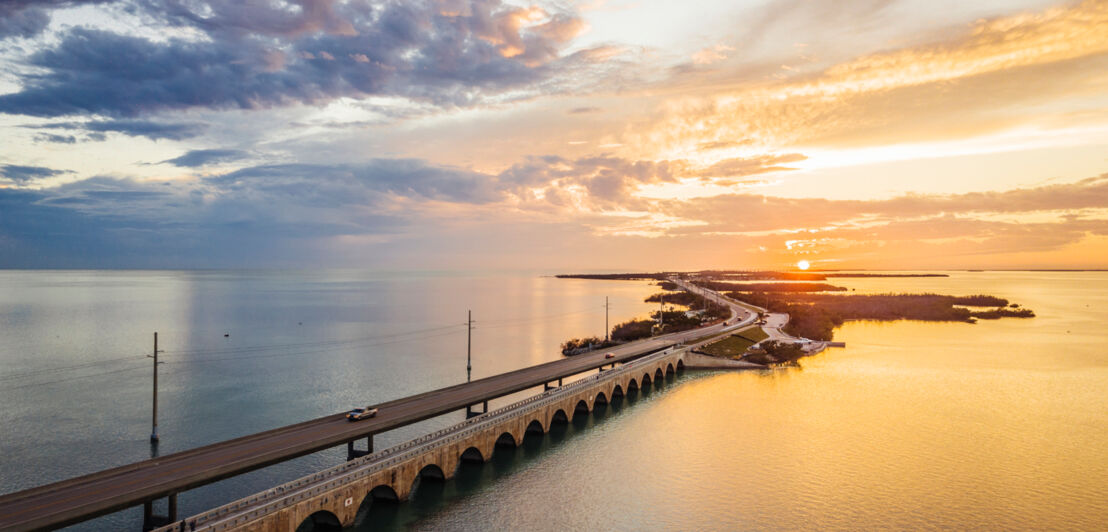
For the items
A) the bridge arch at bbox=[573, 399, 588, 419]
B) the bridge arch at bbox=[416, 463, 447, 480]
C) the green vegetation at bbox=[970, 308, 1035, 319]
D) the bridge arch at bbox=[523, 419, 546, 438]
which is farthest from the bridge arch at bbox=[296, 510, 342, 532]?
the green vegetation at bbox=[970, 308, 1035, 319]

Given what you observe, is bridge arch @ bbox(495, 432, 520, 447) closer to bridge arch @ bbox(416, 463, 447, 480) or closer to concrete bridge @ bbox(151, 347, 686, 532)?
concrete bridge @ bbox(151, 347, 686, 532)

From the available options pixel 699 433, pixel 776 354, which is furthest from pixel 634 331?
pixel 699 433

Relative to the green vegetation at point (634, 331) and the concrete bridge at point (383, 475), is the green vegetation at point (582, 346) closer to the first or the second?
the green vegetation at point (634, 331)

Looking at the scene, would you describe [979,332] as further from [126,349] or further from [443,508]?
[126,349]

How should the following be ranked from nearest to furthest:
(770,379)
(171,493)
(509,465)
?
(171,493) → (509,465) → (770,379)

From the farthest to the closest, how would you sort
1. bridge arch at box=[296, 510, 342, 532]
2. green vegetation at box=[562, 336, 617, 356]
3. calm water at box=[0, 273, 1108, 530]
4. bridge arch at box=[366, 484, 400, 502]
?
1. green vegetation at box=[562, 336, 617, 356]
2. calm water at box=[0, 273, 1108, 530]
3. bridge arch at box=[366, 484, 400, 502]
4. bridge arch at box=[296, 510, 342, 532]

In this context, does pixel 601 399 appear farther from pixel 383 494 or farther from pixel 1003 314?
pixel 1003 314

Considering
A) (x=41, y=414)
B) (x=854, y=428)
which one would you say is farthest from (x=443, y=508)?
(x=41, y=414)

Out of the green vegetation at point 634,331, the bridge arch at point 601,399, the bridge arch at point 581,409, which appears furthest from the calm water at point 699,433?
the green vegetation at point 634,331
